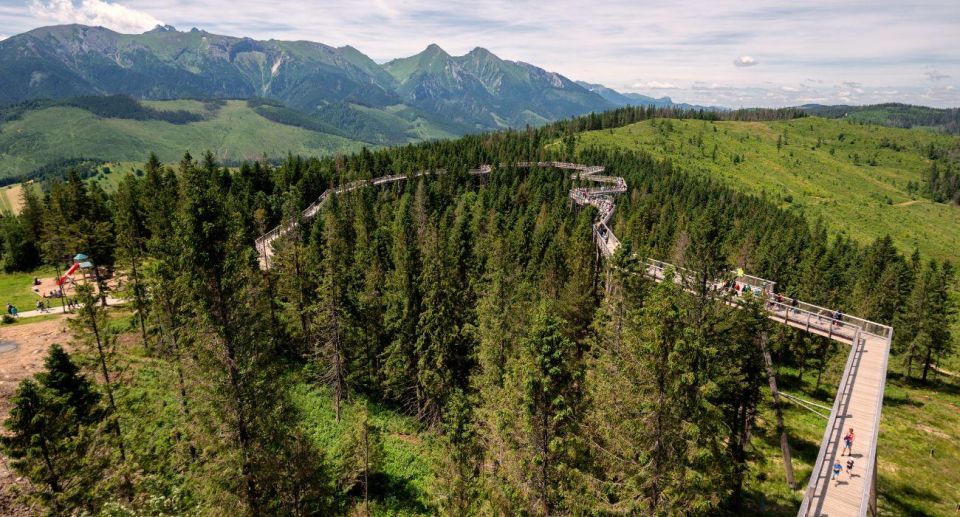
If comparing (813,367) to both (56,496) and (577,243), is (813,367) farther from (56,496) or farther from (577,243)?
(56,496)

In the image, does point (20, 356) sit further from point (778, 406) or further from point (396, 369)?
point (778, 406)

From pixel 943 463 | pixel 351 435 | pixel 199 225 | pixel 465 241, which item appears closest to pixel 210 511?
pixel 199 225

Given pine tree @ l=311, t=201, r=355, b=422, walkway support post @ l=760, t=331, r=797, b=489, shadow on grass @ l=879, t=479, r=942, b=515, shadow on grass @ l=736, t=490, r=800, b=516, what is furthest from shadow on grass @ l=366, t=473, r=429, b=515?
shadow on grass @ l=879, t=479, r=942, b=515

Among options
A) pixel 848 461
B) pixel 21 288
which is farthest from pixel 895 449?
pixel 21 288

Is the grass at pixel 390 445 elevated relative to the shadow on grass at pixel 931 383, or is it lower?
elevated

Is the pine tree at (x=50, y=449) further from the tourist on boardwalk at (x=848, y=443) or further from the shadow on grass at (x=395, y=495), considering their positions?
the tourist on boardwalk at (x=848, y=443)

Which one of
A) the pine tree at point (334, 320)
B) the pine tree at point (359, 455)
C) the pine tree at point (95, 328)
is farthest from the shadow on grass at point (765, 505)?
the pine tree at point (95, 328)

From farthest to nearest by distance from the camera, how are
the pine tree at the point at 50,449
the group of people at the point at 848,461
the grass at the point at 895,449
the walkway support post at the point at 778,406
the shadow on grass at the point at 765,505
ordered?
the grass at the point at 895,449 < the shadow on grass at the point at 765,505 < the walkway support post at the point at 778,406 < the group of people at the point at 848,461 < the pine tree at the point at 50,449
